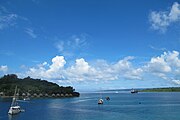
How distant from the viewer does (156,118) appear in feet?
400

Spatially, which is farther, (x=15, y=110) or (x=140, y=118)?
(x=15, y=110)

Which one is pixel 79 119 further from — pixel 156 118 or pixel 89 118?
pixel 156 118

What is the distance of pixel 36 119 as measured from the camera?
12206 cm

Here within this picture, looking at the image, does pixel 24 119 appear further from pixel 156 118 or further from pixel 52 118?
pixel 156 118

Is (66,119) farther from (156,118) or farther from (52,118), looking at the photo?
(156,118)

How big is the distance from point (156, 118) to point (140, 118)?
7.28 metres

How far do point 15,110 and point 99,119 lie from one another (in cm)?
4805

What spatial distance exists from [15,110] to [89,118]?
139ft

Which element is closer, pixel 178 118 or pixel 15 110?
pixel 178 118

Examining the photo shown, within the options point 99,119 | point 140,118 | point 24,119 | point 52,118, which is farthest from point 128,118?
point 24,119

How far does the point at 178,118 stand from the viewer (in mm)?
121125

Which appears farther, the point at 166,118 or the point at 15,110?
the point at 15,110

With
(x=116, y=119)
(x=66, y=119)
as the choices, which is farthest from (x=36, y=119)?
(x=116, y=119)

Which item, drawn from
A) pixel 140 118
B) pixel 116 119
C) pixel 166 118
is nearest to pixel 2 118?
pixel 116 119
